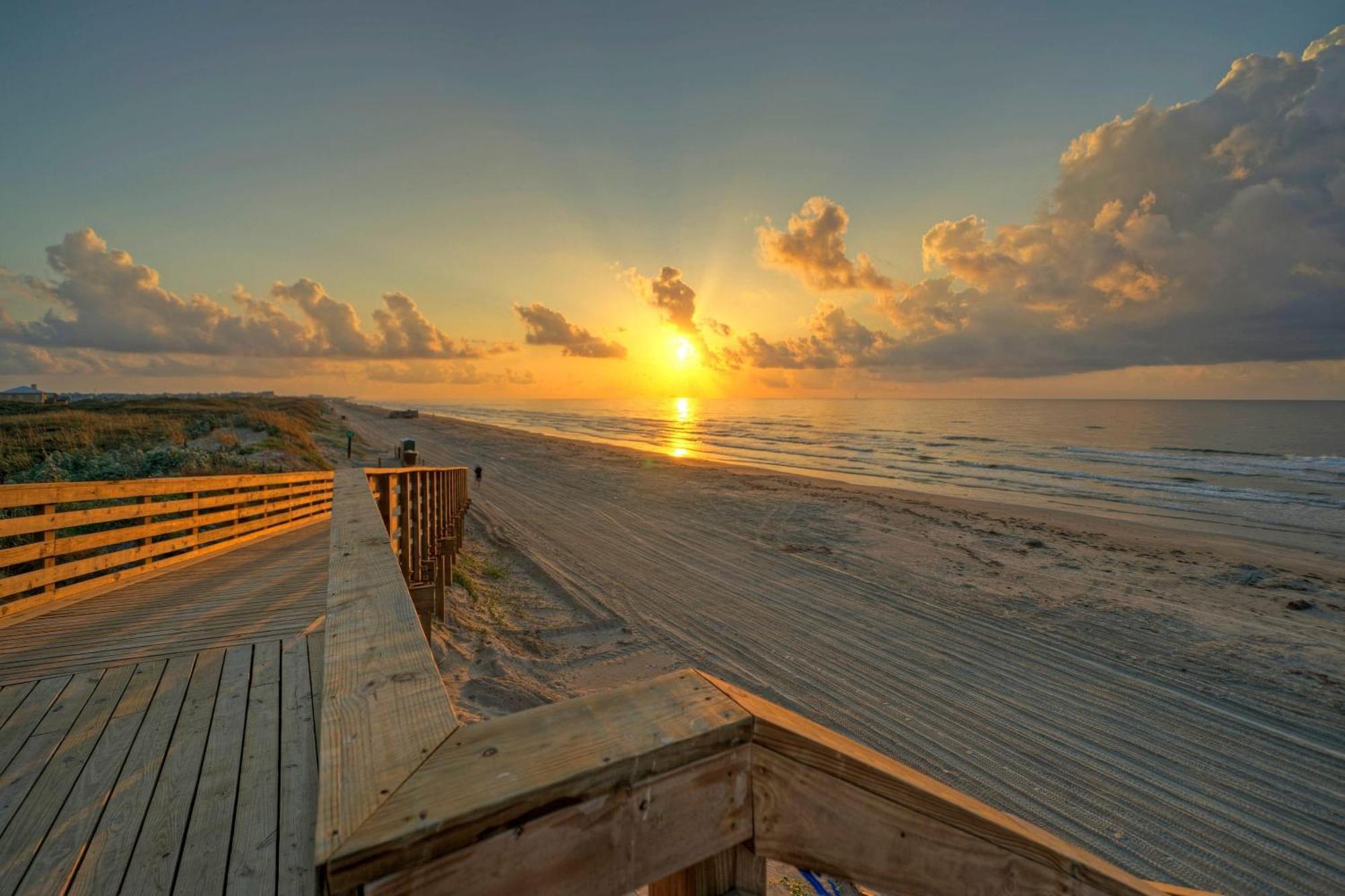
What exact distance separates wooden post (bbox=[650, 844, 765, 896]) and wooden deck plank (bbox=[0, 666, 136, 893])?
2.54 m

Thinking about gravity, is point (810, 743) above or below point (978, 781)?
above

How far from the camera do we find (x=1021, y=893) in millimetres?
1202

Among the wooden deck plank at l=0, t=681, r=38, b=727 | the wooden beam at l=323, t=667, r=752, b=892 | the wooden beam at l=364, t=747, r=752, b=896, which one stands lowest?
the wooden deck plank at l=0, t=681, r=38, b=727


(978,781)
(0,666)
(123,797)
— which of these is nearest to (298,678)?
(123,797)

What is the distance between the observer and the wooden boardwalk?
2.02 metres

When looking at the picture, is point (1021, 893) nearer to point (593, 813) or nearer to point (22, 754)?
point (593, 813)

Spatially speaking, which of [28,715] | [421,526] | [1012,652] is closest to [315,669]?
[28,715]

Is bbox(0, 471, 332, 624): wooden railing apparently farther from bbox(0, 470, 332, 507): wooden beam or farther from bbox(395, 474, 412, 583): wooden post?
bbox(395, 474, 412, 583): wooden post

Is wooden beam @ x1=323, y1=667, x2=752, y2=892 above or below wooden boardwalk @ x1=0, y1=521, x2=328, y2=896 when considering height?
above

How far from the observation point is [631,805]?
35.2 inches

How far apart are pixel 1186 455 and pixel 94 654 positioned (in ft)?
156

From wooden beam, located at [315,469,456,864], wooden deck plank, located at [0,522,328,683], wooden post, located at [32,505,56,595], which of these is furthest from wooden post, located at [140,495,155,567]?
wooden beam, located at [315,469,456,864]

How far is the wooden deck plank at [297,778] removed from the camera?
198 centimetres

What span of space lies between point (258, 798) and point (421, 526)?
13.5 feet
